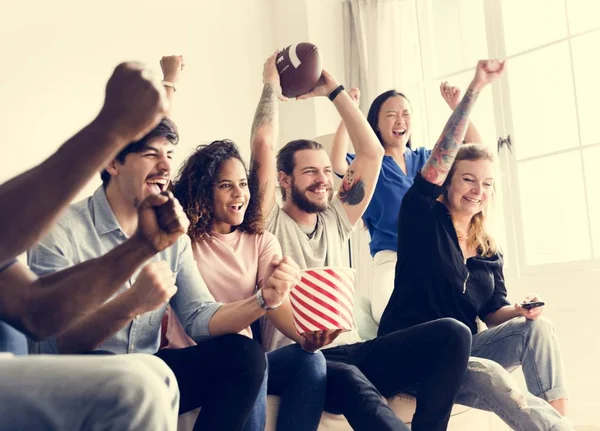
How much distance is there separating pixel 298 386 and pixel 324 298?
0.33 metres

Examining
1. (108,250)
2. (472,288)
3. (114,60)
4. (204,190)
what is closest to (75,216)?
(108,250)

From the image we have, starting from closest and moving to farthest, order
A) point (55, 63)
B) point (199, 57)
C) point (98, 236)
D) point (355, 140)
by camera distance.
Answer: point (98, 236) < point (355, 140) < point (55, 63) < point (199, 57)

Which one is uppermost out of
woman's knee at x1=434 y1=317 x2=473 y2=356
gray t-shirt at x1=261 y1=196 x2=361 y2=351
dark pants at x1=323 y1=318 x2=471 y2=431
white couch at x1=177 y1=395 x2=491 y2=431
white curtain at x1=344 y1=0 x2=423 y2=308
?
white curtain at x1=344 y1=0 x2=423 y2=308

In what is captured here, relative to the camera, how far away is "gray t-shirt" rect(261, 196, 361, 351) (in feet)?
7.04

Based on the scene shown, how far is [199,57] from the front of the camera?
408 centimetres

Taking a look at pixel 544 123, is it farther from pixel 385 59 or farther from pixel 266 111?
pixel 266 111

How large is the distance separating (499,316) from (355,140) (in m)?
0.70

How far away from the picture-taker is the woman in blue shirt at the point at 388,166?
2.68 m

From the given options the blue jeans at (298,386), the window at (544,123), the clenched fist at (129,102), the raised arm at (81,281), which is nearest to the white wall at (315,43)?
the window at (544,123)

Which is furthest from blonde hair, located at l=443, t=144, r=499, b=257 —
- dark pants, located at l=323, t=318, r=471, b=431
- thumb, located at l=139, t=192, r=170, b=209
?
thumb, located at l=139, t=192, r=170, b=209

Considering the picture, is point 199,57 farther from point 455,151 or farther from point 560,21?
point 455,151

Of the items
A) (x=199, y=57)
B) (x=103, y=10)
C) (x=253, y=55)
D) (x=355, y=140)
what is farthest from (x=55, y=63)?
(x=355, y=140)

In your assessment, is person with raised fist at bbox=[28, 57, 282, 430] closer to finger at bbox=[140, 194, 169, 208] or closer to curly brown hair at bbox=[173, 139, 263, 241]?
curly brown hair at bbox=[173, 139, 263, 241]

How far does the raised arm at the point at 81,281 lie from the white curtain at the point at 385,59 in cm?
315
